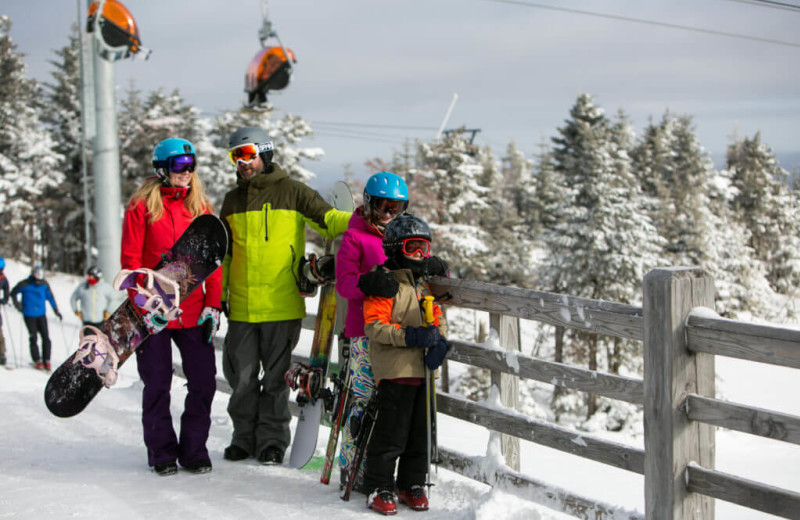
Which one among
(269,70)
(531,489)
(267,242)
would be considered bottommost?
(531,489)

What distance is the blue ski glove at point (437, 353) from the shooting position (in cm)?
358

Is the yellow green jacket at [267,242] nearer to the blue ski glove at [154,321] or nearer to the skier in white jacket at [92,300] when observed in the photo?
the blue ski glove at [154,321]

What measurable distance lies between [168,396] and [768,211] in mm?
56604

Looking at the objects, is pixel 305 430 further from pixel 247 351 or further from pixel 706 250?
pixel 706 250

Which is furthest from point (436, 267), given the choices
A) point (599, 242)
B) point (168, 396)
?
point (599, 242)

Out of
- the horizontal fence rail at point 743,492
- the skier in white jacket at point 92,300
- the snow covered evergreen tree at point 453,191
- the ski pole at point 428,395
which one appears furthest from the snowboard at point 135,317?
the snow covered evergreen tree at point 453,191

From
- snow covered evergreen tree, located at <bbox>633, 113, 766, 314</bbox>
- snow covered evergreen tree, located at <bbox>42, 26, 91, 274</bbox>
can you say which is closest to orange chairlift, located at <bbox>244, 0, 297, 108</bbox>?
snow covered evergreen tree, located at <bbox>633, 113, 766, 314</bbox>

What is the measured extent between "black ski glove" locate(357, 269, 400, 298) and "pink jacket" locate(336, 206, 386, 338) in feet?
0.70

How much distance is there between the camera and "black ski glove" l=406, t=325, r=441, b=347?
3500 millimetres

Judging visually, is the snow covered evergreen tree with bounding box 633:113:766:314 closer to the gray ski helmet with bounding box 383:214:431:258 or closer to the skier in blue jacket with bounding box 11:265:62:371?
the skier in blue jacket with bounding box 11:265:62:371

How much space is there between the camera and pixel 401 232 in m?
3.63

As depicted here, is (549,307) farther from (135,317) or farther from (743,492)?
(135,317)

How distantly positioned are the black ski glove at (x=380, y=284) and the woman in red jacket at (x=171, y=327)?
130 cm

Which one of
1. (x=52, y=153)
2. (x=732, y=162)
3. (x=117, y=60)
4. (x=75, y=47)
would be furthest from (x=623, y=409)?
(x=732, y=162)
